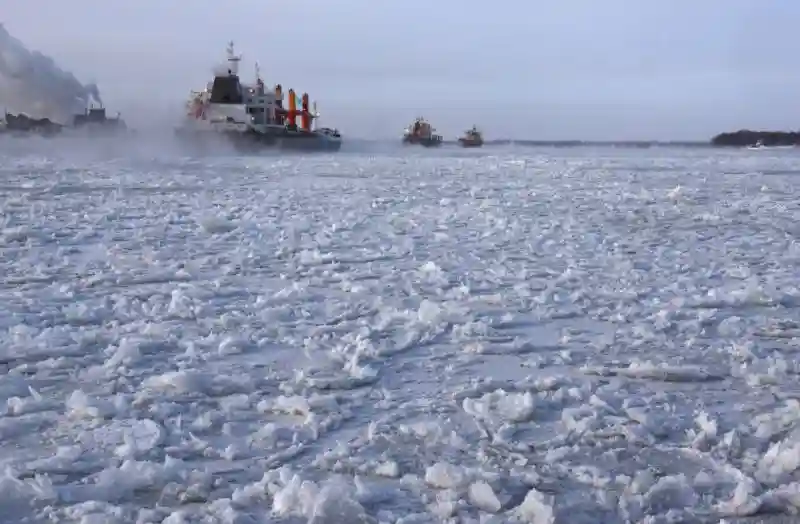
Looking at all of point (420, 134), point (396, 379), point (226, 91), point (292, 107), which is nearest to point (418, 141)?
point (420, 134)

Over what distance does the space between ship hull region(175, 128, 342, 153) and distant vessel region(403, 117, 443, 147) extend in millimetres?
21426

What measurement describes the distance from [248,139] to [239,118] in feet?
9.20

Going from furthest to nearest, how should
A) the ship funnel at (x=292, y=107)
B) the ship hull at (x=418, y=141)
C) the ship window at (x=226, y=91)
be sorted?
the ship hull at (x=418, y=141)
the ship funnel at (x=292, y=107)
the ship window at (x=226, y=91)

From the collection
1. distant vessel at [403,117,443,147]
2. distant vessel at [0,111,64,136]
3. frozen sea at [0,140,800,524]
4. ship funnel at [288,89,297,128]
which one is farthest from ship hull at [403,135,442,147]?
frozen sea at [0,140,800,524]

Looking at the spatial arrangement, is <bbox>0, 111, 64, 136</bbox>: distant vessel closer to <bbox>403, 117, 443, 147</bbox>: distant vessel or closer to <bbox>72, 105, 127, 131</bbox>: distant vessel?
<bbox>72, 105, 127, 131</bbox>: distant vessel

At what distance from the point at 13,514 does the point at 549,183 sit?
15538 mm

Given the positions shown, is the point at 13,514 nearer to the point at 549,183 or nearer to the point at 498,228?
the point at 498,228

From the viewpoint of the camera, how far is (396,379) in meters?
3.39

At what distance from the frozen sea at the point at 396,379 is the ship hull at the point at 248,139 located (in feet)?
104

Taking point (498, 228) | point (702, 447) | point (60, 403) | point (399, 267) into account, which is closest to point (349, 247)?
point (399, 267)

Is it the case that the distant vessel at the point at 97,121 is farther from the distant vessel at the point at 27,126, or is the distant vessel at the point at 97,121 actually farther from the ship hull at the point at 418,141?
the ship hull at the point at 418,141

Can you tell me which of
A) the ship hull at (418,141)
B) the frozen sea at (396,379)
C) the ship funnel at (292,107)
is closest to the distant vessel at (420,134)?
the ship hull at (418,141)

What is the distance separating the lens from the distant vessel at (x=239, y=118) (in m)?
39.1

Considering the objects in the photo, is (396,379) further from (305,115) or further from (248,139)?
(305,115)
